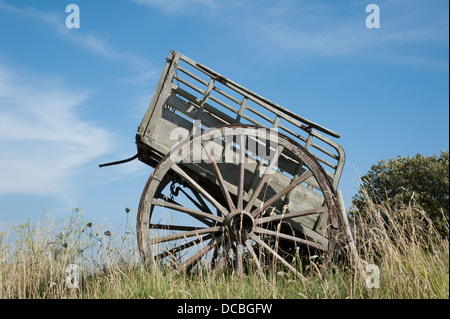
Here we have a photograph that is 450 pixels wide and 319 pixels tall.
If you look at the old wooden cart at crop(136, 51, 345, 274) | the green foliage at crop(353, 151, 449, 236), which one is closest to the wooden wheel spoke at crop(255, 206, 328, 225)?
the old wooden cart at crop(136, 51, 345, 274)

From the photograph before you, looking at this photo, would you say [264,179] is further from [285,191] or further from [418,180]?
[418,180]

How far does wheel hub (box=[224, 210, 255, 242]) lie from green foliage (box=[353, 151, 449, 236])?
5.18 metres

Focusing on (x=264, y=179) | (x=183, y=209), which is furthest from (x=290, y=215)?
(x=183, y=209)

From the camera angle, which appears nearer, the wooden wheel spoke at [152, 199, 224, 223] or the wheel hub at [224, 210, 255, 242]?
the wheel hub at [224, 210, 255, 242]

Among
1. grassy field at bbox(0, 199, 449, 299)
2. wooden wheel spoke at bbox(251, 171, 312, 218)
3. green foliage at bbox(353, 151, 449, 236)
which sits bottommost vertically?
grassy field at bbox(0, 199, 449, 299)

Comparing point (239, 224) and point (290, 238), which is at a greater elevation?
point (239, 224)

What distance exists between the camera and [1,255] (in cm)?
515

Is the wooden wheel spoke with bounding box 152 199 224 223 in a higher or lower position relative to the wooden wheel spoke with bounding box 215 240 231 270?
higher

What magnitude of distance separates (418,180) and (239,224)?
256 inches

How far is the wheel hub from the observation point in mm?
4961

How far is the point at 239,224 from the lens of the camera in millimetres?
5023

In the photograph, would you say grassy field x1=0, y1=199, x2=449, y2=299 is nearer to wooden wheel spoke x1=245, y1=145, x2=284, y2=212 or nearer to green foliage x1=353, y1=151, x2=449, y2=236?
wooden wheel spoke x1=245, y1=145, x2=284, y2=212
